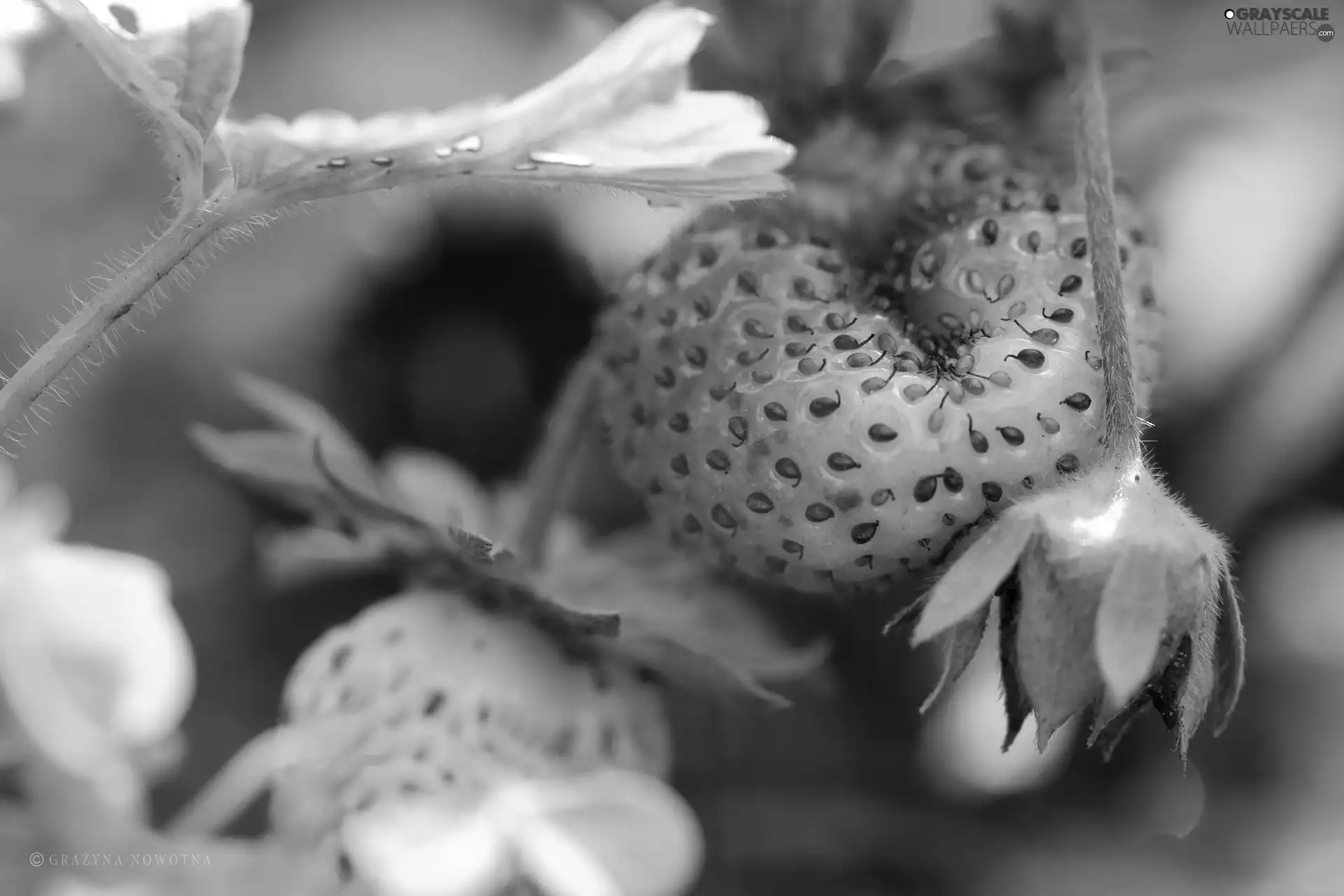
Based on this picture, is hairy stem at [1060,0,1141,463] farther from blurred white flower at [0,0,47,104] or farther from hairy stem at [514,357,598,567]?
blurred white flower at [0,0,47,104]

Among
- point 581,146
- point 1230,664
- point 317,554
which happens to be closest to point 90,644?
point 317,554

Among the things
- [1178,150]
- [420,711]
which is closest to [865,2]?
[1178,150]

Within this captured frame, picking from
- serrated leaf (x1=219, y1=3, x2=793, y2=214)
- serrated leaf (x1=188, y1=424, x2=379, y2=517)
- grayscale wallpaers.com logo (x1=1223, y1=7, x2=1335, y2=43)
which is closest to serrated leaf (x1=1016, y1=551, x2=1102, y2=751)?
serrated leaf (x1=219, y1=3, x2=793, y2=214)

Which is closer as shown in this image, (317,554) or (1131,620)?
(1131,620)

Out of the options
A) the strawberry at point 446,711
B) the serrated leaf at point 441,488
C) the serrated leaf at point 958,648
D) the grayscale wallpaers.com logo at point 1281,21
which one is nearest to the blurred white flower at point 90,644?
the strawberry at point 446,711

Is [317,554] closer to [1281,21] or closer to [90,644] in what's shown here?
[90,644]

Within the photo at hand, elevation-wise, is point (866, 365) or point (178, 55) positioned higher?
point (178, 55)

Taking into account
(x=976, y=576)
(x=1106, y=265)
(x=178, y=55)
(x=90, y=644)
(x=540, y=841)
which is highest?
(x=178, y=55)
